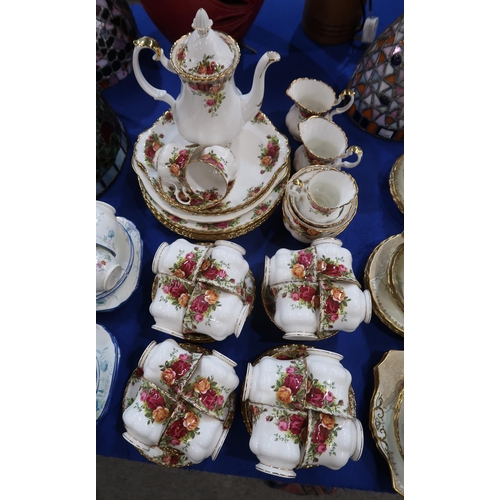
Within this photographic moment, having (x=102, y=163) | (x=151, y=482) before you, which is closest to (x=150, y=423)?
(x=102, y=163)

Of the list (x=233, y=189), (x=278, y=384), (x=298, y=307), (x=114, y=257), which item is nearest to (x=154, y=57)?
(x=233, y=189)

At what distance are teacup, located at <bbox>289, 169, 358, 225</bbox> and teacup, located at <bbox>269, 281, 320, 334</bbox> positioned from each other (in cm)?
16

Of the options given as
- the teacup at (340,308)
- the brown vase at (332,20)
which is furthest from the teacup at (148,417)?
the brown vase at (332,20)

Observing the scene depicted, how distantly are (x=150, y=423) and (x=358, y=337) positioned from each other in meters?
0.48

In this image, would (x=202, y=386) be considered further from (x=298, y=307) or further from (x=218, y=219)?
(x=218, y=219)

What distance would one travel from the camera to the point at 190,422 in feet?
2.06

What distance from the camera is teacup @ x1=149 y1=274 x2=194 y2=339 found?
685 millimetres

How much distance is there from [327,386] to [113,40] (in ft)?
3.30

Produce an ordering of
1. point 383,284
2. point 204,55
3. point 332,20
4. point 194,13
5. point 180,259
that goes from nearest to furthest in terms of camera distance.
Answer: point 204,55 → point 180,259 → point 383,284 → point 194,13 → point 332,20

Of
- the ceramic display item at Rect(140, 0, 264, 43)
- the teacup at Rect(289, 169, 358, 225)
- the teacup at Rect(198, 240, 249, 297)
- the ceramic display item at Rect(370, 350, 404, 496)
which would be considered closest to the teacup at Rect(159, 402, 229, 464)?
the teacup at Rect(198, 240, 249, 297)

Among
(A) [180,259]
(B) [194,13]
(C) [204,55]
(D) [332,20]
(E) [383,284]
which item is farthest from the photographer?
(D) [332,20]

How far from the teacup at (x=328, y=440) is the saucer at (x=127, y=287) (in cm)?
46

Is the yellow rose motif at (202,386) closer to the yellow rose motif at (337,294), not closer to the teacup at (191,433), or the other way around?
the teacup at (191,433)

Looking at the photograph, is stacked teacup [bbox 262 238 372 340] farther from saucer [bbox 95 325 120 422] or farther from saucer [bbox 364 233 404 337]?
saucer [bbox 95 325 120 422]
